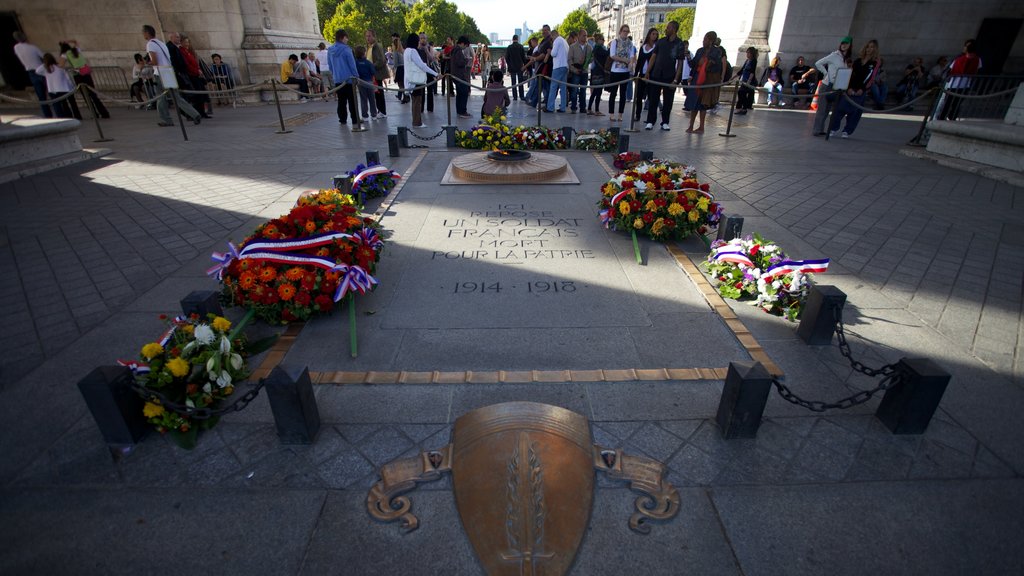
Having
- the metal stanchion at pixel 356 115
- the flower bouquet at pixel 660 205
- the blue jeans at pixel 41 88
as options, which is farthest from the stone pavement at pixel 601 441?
the blue jeans at pixel 41 88

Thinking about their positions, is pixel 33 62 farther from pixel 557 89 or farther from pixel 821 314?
pixel 821 314

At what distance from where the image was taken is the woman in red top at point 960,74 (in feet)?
35.1

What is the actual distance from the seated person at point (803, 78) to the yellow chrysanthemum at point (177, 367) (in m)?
16.9

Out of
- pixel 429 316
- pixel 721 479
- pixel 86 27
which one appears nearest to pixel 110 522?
pixel 429 316

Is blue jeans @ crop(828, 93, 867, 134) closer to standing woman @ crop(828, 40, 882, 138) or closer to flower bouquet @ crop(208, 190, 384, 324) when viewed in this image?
standing woman @ crop(828, 40, 882, 138)

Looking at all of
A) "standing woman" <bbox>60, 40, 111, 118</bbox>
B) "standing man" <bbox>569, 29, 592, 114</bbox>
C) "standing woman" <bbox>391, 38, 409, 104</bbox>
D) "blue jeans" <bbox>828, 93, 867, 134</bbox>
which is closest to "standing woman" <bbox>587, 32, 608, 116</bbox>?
"standing man" <bbox>569, 29, 592, 114</bbox>

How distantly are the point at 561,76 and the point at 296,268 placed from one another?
10636 millimetres

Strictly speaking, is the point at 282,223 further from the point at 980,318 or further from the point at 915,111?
the point at 915,111

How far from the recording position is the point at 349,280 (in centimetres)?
348

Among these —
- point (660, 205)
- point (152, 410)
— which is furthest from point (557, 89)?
point (152, 410)

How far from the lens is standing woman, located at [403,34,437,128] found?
10.8 meters

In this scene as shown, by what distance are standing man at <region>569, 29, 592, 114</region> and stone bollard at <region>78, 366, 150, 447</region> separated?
10.9 m

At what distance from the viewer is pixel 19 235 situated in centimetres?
504

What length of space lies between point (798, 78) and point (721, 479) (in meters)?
16.2
